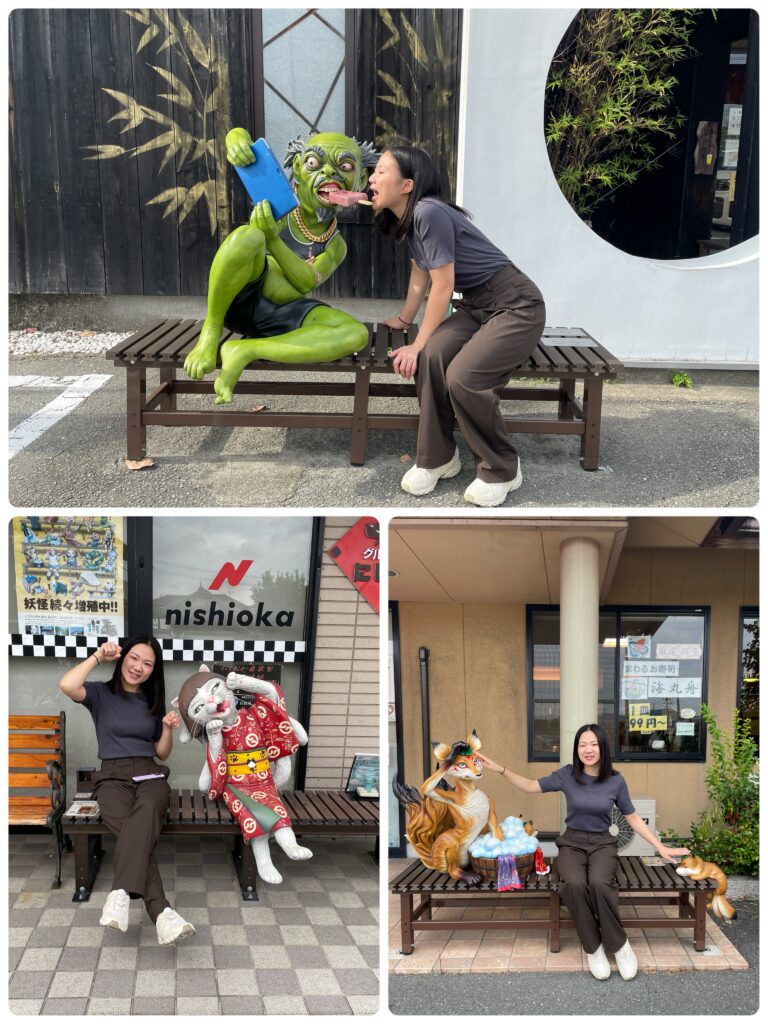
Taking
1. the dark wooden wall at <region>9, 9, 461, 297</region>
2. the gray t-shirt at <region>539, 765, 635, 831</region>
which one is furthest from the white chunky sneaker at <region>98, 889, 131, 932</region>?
the dark wooden wall at <region>9, 9, 461, 297</region>

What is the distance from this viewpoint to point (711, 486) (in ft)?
18.6

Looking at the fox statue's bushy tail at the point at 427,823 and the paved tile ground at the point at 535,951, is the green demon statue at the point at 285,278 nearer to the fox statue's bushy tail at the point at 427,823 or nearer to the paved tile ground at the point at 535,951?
the fox statue's bushy tail at the point at 427,823

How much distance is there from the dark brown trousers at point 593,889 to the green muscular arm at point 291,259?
131 inches

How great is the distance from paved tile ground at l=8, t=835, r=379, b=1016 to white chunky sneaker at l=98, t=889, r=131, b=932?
146 millimetres

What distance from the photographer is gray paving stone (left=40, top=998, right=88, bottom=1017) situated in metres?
3.79

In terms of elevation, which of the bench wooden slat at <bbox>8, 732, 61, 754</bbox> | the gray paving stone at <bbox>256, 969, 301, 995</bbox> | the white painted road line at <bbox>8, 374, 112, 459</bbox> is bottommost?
the gray paving stone at <bbox>256, 969, 301, 995</bbox>

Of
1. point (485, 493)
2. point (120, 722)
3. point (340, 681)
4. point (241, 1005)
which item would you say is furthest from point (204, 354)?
point (241, 1005)

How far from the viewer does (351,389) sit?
18.5 ft

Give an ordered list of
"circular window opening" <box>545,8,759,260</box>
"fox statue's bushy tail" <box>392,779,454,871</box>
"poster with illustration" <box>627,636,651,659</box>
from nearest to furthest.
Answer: "fox statue's bushy tail" <box>392,779,454,871</box>
"poster with illustration" <box>627,636,651,659</box>
"circular window opening" <box>545,8,759,260</box>

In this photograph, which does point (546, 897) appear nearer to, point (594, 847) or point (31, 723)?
→ point (594, 847)

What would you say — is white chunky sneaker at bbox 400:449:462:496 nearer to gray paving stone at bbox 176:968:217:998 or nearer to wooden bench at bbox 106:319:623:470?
wooden bench at bbox 106:319:623:470

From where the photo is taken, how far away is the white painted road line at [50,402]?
6113mm

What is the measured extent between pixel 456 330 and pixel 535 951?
10.7 ft

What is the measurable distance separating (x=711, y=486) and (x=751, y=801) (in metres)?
2.12
